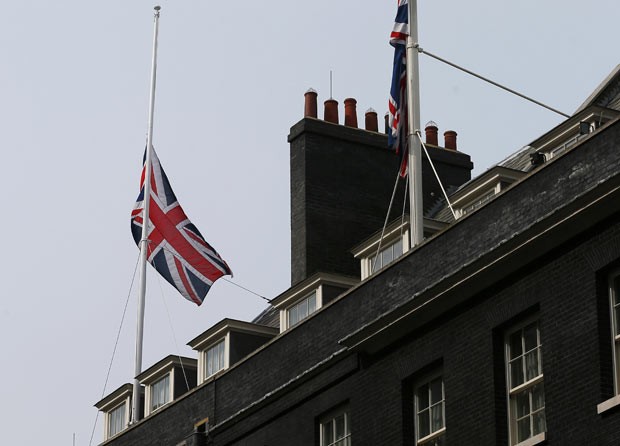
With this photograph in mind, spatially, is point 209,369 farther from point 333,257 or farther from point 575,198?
point 575,198

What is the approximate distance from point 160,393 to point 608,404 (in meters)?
20.6

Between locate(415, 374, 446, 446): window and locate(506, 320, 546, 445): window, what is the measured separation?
178cm

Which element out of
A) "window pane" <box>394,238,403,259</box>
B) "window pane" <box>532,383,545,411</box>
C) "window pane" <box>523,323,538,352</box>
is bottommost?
"window pane" <box>532,383,545,411</box>

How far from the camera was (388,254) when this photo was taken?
1624 inches

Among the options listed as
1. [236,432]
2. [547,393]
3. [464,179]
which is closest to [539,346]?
[547,393]

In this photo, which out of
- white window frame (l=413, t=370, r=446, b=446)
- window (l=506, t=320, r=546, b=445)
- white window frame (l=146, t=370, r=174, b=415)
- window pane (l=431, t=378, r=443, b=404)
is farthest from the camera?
white window frame (l=146, t=370, r=174, b=415)

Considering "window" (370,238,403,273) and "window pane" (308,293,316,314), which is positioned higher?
"window" (370,238,403,273)

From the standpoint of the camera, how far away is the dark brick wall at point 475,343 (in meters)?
30.2

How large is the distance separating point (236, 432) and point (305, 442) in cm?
332

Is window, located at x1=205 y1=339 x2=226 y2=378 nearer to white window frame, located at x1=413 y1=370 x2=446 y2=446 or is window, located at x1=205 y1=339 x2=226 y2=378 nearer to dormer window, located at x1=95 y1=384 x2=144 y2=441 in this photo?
dormer window, located at x1=95 y1=384 x2=144 y2=441

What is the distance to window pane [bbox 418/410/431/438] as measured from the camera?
3406 cm

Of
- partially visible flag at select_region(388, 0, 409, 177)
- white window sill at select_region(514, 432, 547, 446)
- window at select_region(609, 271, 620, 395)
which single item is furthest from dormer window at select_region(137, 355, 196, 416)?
window at select_region(609, 271, 620, 395)

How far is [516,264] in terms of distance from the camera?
105 feet

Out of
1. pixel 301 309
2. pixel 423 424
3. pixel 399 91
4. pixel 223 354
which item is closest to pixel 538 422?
pixel 423 424
